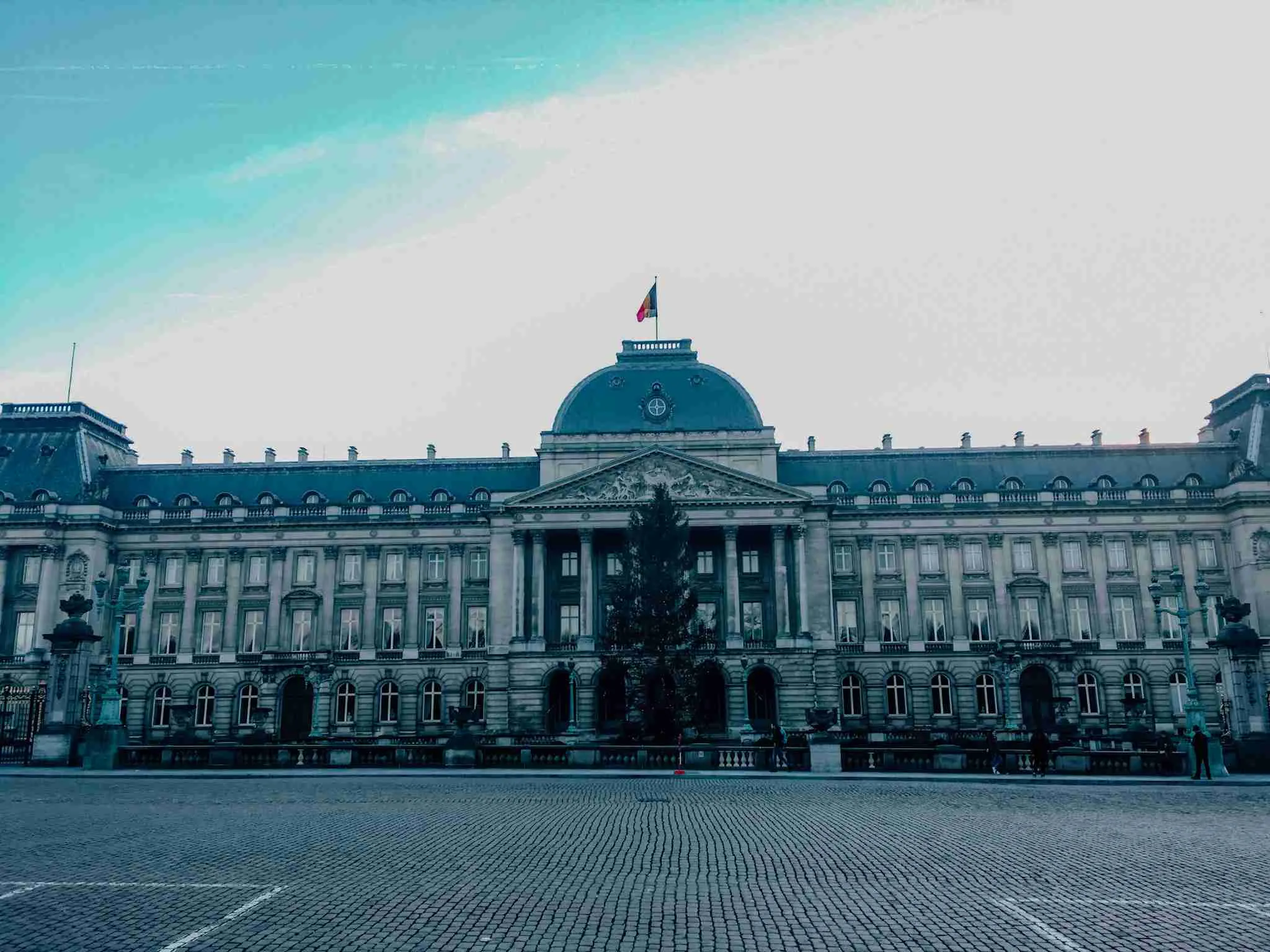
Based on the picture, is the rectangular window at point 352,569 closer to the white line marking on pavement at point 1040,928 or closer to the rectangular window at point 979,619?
the rectangular window at point 979,619

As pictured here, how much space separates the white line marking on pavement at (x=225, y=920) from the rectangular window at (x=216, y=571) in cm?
6144

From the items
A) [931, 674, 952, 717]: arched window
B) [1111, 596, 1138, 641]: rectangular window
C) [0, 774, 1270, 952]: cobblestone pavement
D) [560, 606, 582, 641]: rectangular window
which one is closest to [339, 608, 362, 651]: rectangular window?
[560, 606, 582, 641]: rectangular window

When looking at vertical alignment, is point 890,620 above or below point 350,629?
above

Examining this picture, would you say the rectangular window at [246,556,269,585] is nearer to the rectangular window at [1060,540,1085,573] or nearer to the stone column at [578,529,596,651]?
the stone column at [578,529,596,651]

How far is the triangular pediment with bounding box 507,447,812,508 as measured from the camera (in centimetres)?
6588

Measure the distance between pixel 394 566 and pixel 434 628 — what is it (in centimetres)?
517

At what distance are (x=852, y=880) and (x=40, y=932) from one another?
10.1 meters

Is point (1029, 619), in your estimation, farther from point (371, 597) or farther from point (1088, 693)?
point (371, 597)

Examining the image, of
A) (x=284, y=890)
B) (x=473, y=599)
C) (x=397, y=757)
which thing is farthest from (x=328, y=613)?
(x=284, y=890)

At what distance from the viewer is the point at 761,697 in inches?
2547

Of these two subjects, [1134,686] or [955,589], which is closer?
[1134,686]

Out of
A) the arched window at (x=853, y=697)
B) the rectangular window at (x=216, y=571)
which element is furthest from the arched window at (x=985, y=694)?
the rectangular window at (x=216, y=571)

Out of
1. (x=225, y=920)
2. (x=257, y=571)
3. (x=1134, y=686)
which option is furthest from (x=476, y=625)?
(x=225, y=920)

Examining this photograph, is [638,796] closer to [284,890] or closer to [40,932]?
[284,890]
